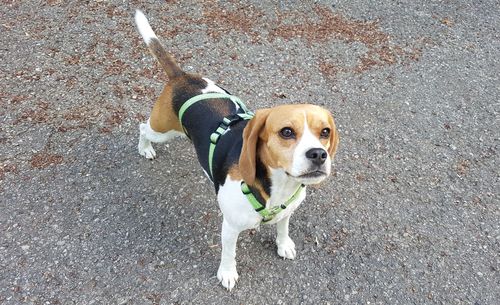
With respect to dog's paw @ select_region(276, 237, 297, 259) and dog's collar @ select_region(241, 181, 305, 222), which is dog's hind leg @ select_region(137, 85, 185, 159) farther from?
dog's paw @ select_region(276, 237, 297, 259)

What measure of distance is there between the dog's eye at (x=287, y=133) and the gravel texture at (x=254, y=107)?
1.53 meters

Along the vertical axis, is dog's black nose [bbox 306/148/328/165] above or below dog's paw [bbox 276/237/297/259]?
above

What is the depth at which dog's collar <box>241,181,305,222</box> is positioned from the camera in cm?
295

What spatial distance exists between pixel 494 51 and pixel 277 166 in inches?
200

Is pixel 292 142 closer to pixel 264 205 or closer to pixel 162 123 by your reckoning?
pixel 264 205

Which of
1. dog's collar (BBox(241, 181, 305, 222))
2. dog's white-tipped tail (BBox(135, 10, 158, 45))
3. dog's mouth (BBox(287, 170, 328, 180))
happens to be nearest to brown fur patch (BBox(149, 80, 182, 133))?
dog's white-tipped tail (BBox(135, 10, 158, 45))

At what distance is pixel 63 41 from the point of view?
5938 millimetres

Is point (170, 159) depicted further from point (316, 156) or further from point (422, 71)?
point (422, 71)

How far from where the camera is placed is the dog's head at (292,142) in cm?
251

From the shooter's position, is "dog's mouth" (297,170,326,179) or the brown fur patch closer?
"dog's mouth" (297,170,326,179)

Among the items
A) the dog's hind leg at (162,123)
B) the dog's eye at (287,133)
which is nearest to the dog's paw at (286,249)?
the dog's hind leg at (162,123)

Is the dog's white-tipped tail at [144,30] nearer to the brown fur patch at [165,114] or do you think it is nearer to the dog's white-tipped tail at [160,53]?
the dog's white-tipped tail at [160,53]

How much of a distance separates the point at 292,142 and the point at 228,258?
1.30 meters

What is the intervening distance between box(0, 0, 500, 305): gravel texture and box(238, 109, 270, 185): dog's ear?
4.09ft
